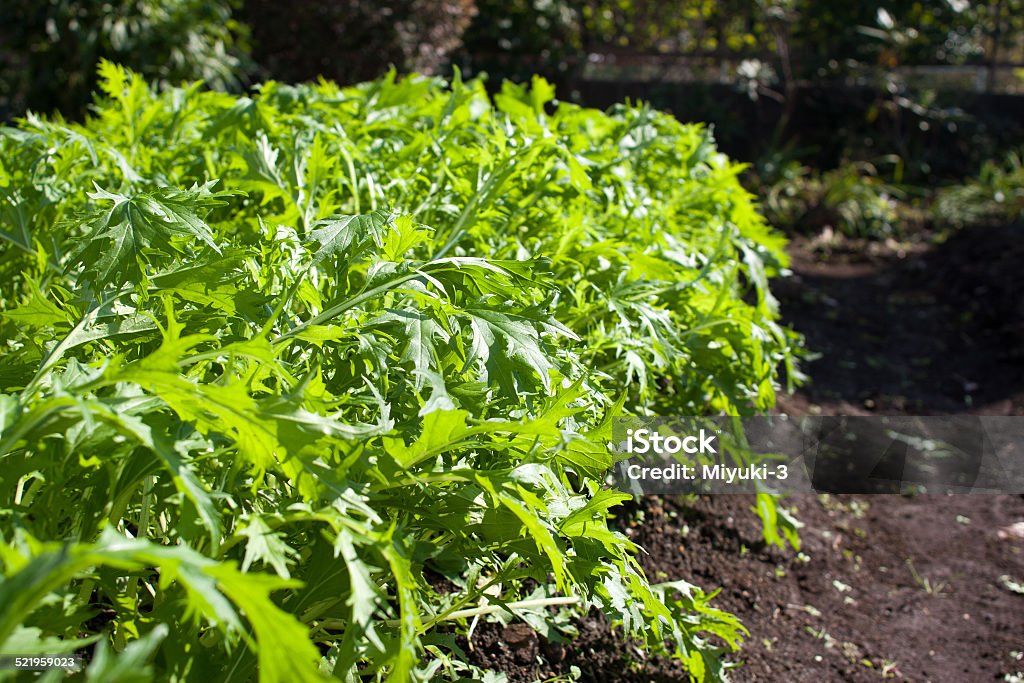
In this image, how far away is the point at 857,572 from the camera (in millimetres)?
3674

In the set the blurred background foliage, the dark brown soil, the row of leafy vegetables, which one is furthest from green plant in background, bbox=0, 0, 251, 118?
the dark brown soil

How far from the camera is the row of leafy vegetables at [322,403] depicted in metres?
1.30

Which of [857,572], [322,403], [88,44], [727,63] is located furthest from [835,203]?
[322,403]

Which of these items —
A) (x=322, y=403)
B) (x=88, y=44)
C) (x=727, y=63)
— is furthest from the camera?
(x=727, y=63)

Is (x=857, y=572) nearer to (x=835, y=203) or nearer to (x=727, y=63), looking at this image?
(x=835, y=203)

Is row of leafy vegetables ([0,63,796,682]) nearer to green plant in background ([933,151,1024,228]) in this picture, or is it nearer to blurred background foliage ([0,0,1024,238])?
blurred background foliage ([0,0,1024,238])

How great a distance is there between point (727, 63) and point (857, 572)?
9714 millimetres

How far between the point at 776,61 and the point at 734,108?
988 millimetres

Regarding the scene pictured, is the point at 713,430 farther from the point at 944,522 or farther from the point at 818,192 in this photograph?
the point at 818,192

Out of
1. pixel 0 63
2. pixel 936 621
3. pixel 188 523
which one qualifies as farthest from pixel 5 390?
pixel 0 63

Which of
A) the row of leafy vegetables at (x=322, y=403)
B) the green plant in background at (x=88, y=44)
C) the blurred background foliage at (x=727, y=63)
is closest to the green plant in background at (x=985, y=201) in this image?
the blurred background foliage at (x=727, y=63)

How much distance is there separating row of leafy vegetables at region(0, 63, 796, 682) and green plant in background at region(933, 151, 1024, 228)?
268 inches

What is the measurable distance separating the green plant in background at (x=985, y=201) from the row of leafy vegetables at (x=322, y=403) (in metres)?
6.81

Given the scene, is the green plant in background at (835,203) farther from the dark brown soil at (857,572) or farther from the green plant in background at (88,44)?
the green plant in background at (88,44)
